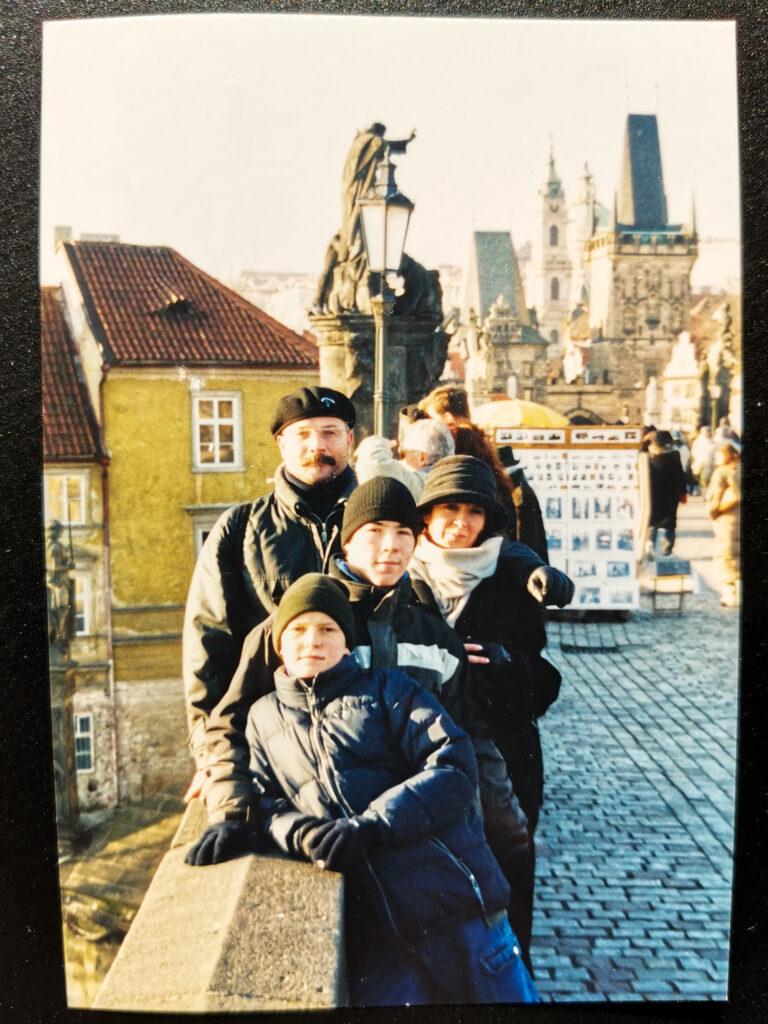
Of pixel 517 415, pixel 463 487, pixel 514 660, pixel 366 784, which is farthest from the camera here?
pixel 517 415

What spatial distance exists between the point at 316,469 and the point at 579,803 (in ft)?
4.27

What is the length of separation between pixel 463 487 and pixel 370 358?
510 mm

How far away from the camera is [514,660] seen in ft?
9.46

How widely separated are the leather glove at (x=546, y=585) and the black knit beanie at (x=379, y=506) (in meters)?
0.38

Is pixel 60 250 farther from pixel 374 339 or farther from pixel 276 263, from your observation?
pixel 374 339

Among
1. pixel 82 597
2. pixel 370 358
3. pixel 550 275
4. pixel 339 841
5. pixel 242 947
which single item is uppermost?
pixel 550 275

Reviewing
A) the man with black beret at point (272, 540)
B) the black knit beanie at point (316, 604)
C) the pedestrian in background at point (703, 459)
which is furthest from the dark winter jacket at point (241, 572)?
the pedestrian in background at point (703, 459)

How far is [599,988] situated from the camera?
119 inches

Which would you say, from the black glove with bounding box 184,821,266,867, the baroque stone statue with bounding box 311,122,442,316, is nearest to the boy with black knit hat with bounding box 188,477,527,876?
the black glove with bounding box 184,821,266,867

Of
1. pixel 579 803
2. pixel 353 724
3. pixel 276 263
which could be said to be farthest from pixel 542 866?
pixel 276 263

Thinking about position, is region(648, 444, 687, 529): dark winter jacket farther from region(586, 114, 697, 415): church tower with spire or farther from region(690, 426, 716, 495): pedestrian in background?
region(586, 114, 697, 415): church tower with spire

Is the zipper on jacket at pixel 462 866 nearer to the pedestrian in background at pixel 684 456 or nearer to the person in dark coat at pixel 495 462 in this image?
the person in dark coat at pixel 495 462

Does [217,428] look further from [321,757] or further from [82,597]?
[321,757]

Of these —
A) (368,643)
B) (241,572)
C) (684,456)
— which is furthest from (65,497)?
(684,456)
